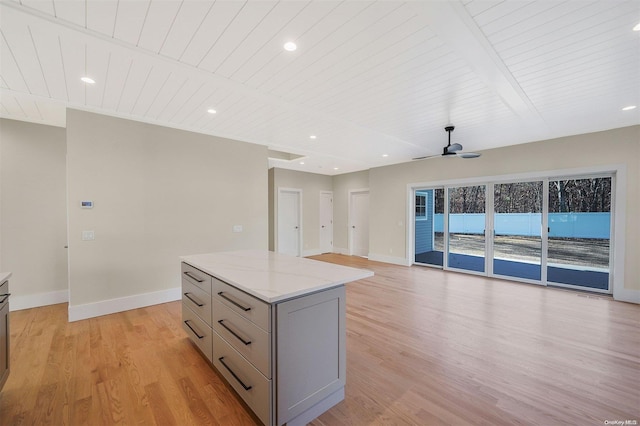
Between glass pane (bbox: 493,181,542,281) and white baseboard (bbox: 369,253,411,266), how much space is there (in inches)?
76.3

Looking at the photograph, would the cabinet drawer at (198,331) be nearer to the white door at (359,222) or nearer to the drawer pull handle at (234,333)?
the drawer pull handle at (234,333)

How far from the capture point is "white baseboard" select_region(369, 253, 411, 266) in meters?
6.57

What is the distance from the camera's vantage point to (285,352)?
4.78 ft

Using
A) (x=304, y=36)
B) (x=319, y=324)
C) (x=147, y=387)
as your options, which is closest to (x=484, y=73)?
(x=304, y=36)

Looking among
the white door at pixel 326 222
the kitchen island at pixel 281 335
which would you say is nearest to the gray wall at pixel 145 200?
the kitchen island at pixel 281 335

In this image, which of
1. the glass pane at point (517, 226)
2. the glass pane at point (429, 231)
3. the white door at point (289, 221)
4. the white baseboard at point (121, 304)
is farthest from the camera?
the white door at point (289, 221)

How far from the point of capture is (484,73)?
7.79 feet

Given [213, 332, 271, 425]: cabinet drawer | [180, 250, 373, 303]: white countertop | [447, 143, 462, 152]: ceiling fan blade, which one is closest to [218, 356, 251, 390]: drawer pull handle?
[213, 332, 271, 425]: cabinet drawer

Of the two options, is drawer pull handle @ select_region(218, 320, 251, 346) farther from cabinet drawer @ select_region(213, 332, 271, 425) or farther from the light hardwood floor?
the light hardwood floor

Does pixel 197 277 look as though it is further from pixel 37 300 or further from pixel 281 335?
pixel 37 300

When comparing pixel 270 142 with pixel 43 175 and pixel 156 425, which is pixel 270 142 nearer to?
pixel 43 175

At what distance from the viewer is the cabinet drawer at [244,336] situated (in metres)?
1.46

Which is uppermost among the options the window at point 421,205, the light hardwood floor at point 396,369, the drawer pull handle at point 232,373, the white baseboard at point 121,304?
the window at point 421,205

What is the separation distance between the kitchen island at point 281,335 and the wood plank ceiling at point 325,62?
5.80 ft
